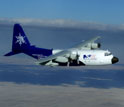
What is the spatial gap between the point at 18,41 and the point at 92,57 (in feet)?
105

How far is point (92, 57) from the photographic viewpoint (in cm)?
11069

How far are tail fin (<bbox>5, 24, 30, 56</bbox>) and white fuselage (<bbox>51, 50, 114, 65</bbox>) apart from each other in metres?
21.3

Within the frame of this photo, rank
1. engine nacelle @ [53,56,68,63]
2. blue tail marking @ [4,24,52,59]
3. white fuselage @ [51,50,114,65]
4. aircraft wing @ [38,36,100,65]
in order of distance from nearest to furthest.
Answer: aircraft wing @ [38,36,100,65]
engine nacelle @ [53,56,68,63]
white fuselage @ [51,50,114,65]
blue tail marking @ [4,24,52,59]

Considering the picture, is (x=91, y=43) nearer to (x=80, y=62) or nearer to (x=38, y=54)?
(x=80, y=62)

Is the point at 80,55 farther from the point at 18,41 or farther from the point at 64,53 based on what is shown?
the point at 18,41

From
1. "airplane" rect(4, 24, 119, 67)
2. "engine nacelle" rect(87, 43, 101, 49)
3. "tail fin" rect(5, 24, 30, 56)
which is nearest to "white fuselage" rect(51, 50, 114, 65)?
"airplane" rect(4, 24, 119, 67)

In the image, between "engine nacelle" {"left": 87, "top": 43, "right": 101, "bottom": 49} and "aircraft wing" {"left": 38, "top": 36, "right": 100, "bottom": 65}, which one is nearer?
"aircraft wing" {"left": 38, "top": 36, "right": 100, "bottom": 65}

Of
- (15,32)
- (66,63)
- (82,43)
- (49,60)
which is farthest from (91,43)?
(15,32)

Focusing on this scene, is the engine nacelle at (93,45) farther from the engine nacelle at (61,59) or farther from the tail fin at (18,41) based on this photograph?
the tail fin at (18,41)

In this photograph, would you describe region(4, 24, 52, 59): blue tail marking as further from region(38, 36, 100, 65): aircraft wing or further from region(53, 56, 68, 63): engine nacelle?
region(38, 36, 100, 65): aircraft wing

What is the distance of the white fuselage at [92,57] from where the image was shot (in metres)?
110

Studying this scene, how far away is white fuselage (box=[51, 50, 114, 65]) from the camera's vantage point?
360ft

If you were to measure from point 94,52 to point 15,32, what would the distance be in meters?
34.0

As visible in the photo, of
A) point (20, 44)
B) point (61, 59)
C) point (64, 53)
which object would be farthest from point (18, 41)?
point (64, 53)
